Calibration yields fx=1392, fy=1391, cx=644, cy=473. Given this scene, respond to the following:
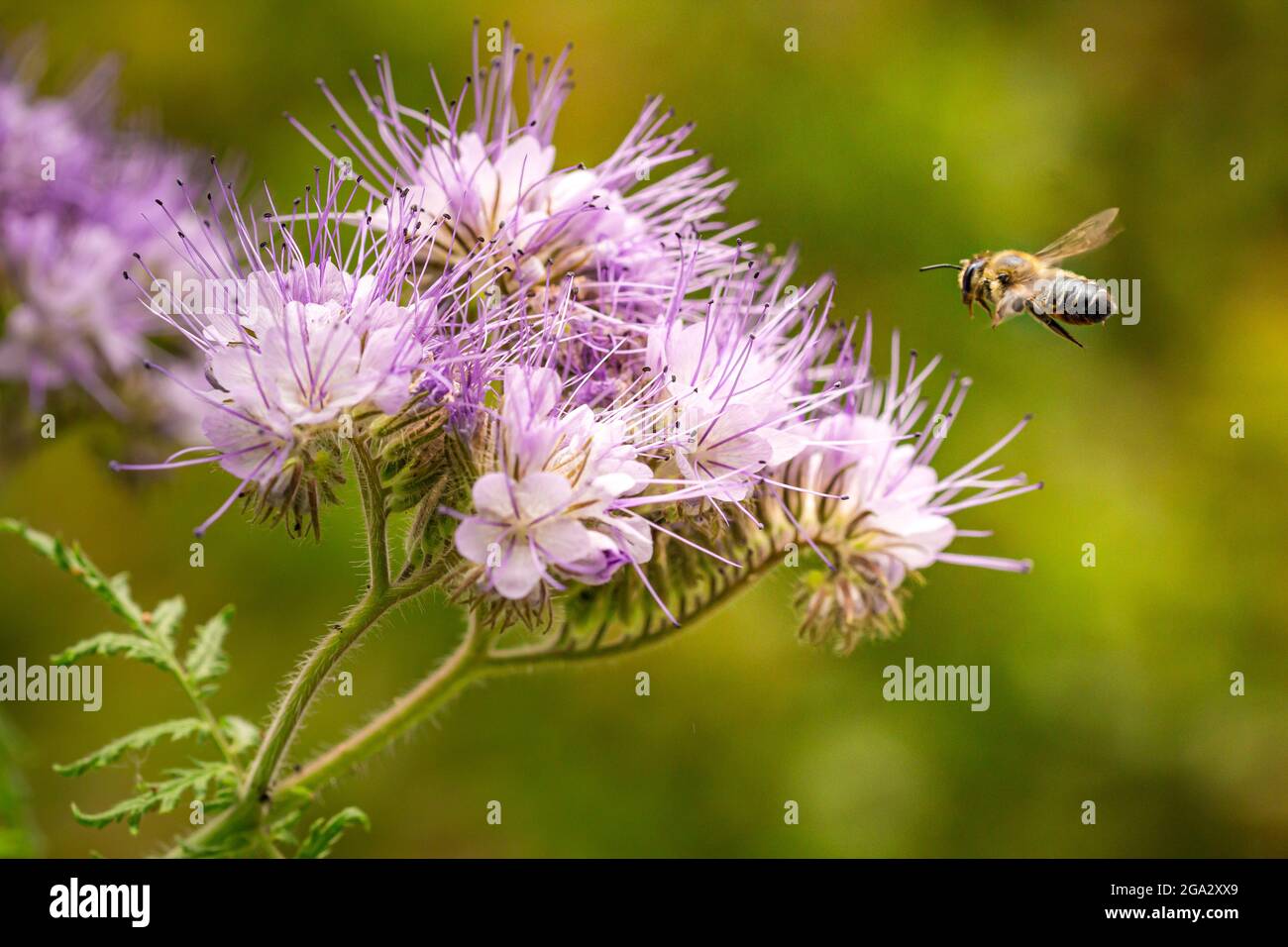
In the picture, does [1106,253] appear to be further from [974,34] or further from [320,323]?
[320,323]

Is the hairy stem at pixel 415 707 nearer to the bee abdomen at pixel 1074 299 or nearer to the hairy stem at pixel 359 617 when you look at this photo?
the hairy stem at pixel 359 617

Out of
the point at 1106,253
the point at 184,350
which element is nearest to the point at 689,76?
the point at 1106,253

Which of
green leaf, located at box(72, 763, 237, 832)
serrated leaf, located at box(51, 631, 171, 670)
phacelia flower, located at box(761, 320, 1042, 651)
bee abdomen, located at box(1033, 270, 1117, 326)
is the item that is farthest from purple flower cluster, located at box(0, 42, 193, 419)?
bee abdomen, located at box(1033, 270, 1117, 326)

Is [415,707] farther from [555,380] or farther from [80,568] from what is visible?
[555,380]

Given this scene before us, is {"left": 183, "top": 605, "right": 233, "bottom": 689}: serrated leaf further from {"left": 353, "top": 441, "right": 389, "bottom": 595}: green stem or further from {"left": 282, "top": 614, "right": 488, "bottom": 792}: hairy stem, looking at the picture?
{"left": 353, "top": 441, "right": 389, "bottom": 595}: green stem

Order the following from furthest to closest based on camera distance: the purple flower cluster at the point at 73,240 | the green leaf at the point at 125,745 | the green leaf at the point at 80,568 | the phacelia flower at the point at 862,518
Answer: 1. the purple flower cluster at the point at 73,240
2. the phacelia flower at the point at 862,518
3. the green leaf at the point at 80,568
4. the green leaf at the point at 125,745

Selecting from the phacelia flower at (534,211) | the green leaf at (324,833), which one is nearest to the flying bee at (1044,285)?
the phacelia flower at (534,211)

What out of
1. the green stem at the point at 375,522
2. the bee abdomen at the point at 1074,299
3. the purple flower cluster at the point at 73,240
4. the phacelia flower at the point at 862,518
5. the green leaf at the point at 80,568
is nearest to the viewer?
the green stem at the point at 375,522
